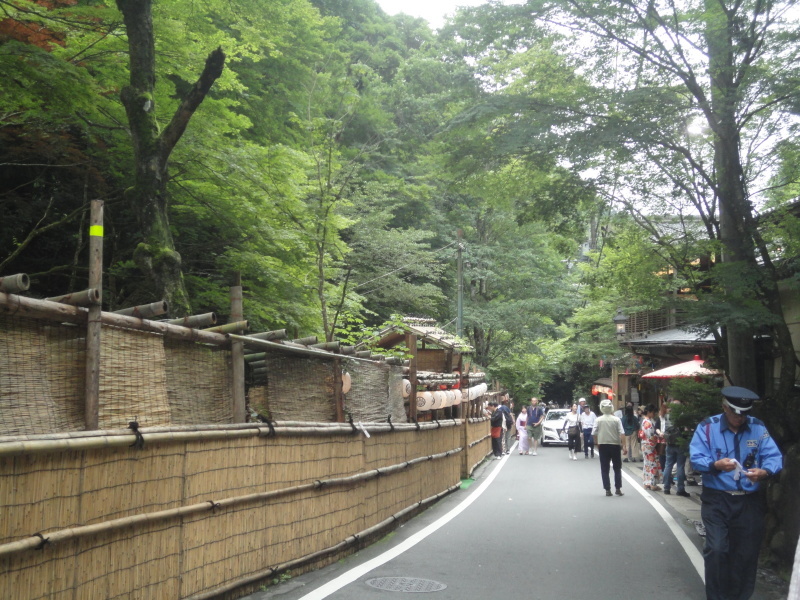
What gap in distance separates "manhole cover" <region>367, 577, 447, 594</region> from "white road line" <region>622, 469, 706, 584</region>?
2.76 m

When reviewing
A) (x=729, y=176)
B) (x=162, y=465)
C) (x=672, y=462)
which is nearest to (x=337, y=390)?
(x=162, y=465)

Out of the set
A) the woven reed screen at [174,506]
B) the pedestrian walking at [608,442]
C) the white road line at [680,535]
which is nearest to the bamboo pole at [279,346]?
the woven reed screen at [174,506]

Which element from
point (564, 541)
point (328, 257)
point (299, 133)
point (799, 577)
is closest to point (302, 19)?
point (299, 133)

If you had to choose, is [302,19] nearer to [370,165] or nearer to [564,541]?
[370,165]

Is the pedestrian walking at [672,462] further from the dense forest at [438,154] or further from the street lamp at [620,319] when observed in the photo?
the street lamp at [620,319]

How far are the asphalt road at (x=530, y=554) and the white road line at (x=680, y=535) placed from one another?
1cm

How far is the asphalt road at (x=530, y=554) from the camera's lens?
23.3 ft

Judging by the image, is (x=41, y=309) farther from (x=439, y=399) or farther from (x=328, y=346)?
(x=439, y=399)

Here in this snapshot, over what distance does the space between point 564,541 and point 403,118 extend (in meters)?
26.4

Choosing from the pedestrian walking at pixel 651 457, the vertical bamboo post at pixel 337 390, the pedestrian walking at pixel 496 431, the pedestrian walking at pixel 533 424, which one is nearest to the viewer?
the vertical bamboo post at pixel 337 390

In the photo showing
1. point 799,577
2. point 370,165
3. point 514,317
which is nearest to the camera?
point 799,577

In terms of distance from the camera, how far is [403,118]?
33656 mm

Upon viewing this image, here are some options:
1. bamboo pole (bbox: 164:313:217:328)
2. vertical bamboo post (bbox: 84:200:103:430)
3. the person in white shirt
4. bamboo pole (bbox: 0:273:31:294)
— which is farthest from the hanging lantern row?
bamboo pole (bbox: 0:273:31:294)

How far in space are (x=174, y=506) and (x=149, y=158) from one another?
5.80 m
